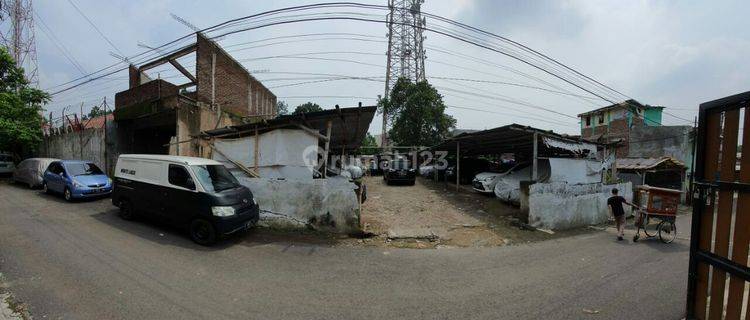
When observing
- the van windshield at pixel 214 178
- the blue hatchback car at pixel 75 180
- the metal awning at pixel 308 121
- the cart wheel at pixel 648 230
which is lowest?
the cart wheel at pixel 648 230

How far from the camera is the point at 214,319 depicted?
3.79 m

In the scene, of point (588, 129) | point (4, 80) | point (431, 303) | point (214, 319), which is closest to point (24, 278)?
point (214, 319)

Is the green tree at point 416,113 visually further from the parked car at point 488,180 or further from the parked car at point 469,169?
the parked car at point 488,180

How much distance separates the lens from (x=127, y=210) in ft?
27.5

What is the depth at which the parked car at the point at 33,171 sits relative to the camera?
1355 centimetres

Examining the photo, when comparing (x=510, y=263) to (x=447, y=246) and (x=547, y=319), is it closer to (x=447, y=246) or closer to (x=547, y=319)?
(x=447, y=246)

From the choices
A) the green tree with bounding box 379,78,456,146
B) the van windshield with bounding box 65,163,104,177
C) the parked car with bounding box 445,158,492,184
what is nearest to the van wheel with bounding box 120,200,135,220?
the van windshield with bounding box 65,163,104,177

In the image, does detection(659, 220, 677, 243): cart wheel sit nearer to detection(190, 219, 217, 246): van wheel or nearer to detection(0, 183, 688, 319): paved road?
detection(0, 183, 688, 319): paved road

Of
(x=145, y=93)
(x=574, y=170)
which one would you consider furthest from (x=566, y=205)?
(x=145, y=93)

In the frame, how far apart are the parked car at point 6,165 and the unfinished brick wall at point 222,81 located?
1436cm

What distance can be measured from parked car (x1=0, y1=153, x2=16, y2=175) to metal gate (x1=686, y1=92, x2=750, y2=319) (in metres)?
28.2

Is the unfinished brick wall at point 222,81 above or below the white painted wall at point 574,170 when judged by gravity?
above

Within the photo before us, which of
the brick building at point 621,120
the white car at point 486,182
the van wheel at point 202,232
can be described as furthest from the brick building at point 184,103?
the brick building at point 621,120

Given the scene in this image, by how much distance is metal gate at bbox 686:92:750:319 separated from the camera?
2.73 m
